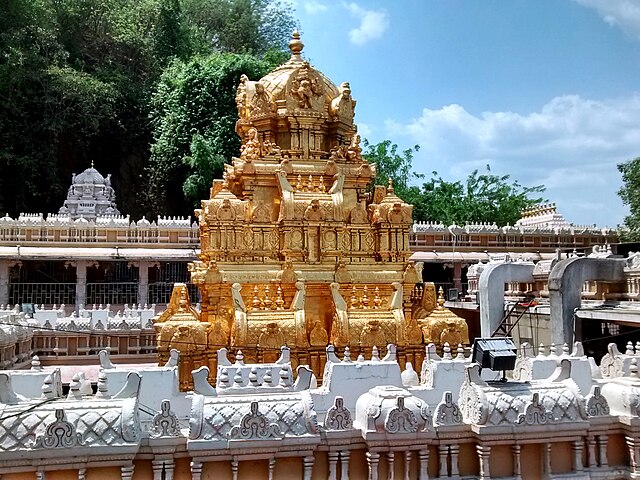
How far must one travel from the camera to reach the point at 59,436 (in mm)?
4918

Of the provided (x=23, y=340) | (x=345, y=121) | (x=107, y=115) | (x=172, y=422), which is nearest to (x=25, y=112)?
(x=107, y=115)

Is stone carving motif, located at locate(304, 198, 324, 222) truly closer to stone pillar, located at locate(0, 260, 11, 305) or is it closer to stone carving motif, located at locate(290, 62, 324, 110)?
stone carving motif, located at locate(290, 62, 324, 110)

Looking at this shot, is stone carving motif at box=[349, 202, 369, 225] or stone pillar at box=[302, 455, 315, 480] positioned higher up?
stone carving motif at box=[349, 202, 369, 225]

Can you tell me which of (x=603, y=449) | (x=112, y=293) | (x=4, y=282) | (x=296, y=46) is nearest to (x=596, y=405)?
(x=603, y=449)

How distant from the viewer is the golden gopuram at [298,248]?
36.9 ft

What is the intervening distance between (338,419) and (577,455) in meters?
2.56

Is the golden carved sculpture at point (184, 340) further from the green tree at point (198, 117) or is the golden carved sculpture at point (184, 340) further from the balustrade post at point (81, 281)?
the green tree at point (198, 117)

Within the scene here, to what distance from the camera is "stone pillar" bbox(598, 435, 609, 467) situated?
601 centimetres

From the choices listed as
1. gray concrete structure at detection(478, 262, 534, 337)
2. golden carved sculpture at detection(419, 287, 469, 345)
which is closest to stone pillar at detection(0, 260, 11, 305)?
gray concrete structure at detection(478, 262, 534, 337)

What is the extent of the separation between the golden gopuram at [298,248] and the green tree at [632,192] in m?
18.9

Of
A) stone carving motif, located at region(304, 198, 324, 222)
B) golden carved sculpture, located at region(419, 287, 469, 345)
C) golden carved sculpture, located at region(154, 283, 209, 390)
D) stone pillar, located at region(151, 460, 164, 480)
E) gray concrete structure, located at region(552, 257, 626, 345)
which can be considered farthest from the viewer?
gray concrete structure, located at region(552, 257, 626, 345)

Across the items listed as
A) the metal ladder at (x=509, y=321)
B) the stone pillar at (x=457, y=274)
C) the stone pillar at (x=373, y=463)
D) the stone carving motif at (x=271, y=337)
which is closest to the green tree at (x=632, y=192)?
the stone pillar at (x=457, y=274)

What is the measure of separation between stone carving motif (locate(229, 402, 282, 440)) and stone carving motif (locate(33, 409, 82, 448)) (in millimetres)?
1359

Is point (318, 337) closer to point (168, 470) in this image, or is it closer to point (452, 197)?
point (168, 470)
